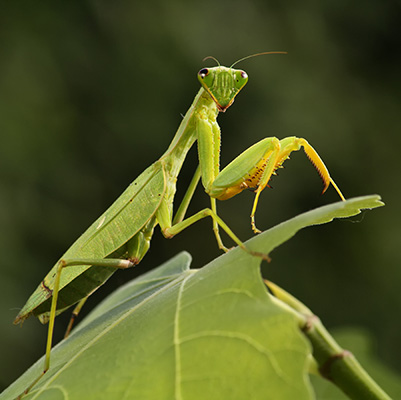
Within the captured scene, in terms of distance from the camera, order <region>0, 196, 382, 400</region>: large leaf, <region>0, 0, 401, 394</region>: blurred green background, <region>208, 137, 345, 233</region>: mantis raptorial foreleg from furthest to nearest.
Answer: <region>0, 0, 401, 394</region>: blurred green background, <region>208, 137, 345, 233</region>: mantis raptorial foreleg, <region>0, 196, 382, 400</region>: large leaf

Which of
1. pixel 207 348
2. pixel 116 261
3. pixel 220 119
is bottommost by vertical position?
pixel 220 119

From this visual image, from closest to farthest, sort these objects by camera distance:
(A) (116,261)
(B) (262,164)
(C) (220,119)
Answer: (B) (262,164), (A) (116,261), (C) (220,119)

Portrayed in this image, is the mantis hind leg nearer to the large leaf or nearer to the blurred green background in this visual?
the large leaf

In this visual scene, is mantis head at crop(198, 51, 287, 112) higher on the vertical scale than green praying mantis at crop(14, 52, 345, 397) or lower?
higher

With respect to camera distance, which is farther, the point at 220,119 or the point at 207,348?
the point at 220,119

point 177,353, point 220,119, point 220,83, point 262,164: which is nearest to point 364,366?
point 262,164

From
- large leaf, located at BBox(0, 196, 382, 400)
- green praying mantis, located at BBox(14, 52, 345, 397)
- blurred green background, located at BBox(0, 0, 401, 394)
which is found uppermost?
large leaf, located at BBox(0, 196, 382, 400)

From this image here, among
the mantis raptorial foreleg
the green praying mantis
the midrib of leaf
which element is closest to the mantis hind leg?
the green praying mantis

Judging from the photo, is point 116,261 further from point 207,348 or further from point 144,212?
point 207,348
